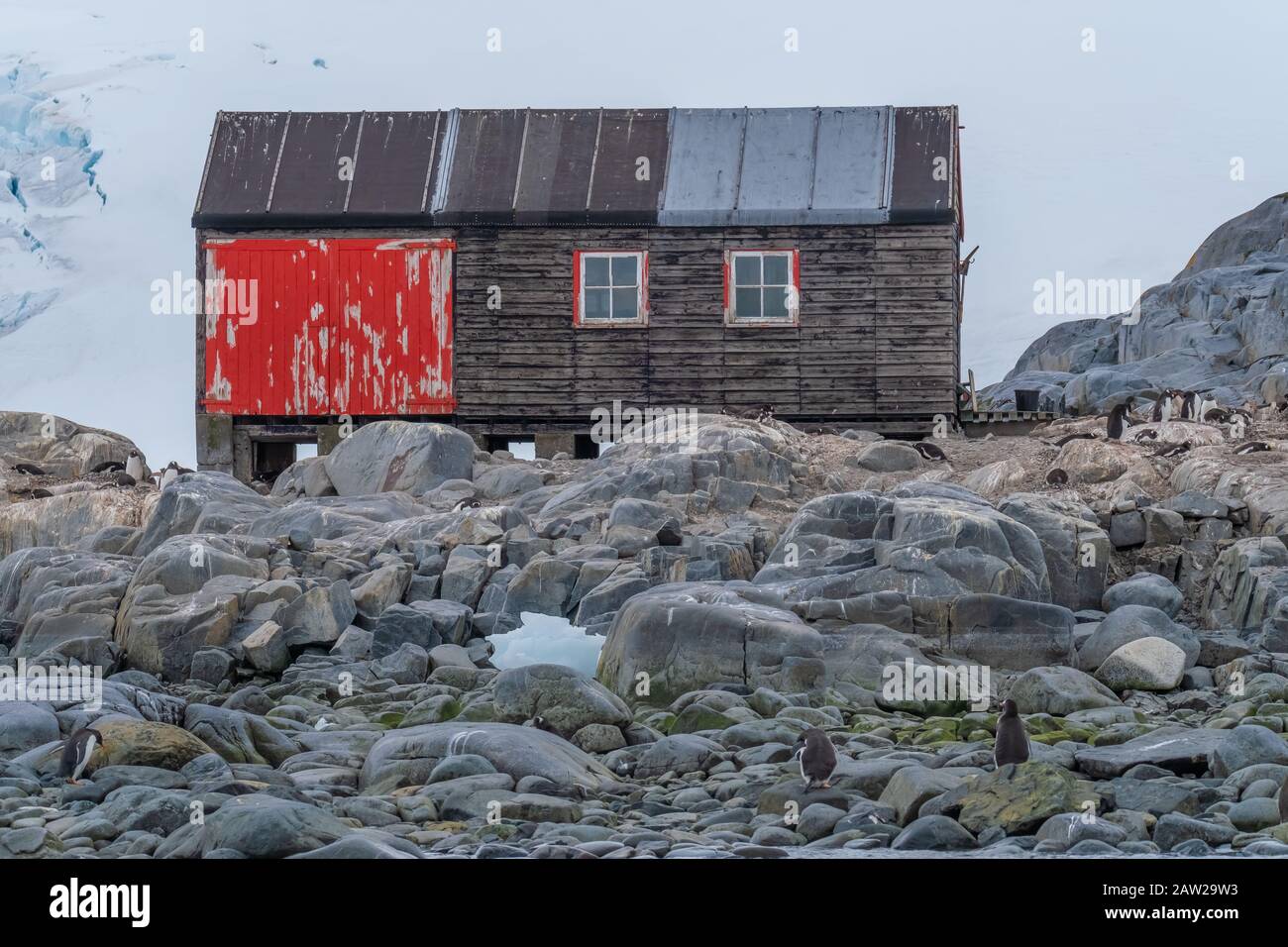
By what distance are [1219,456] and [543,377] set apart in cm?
973

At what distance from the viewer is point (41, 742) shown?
10.9m

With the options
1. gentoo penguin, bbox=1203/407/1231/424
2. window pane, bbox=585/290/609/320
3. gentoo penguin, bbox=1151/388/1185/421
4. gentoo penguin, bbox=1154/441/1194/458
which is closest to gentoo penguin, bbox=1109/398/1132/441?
gentoo penguin, bbox=1151/388/1185/421

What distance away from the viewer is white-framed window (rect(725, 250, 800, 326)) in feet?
77.0

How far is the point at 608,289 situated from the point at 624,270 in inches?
14.2

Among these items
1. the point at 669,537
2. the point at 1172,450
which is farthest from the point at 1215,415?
the point at 669,537

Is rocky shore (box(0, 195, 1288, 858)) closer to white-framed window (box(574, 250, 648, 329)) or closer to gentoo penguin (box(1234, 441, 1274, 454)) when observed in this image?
gentoo penguin (box(1234, 441, 1274, 454))

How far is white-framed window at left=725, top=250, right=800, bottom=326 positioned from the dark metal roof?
53 cm

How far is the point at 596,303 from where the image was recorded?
23719 mm

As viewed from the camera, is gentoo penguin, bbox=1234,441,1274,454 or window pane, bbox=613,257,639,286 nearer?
gentoo penguin, bbox=1234,441,1274,454

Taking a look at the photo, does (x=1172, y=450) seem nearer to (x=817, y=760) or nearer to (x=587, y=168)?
(x=587, y=168)

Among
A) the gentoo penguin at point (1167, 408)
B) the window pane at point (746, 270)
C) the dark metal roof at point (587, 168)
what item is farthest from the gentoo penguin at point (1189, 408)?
the window pane at point (746, 270)

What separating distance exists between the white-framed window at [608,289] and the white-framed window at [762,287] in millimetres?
1360
